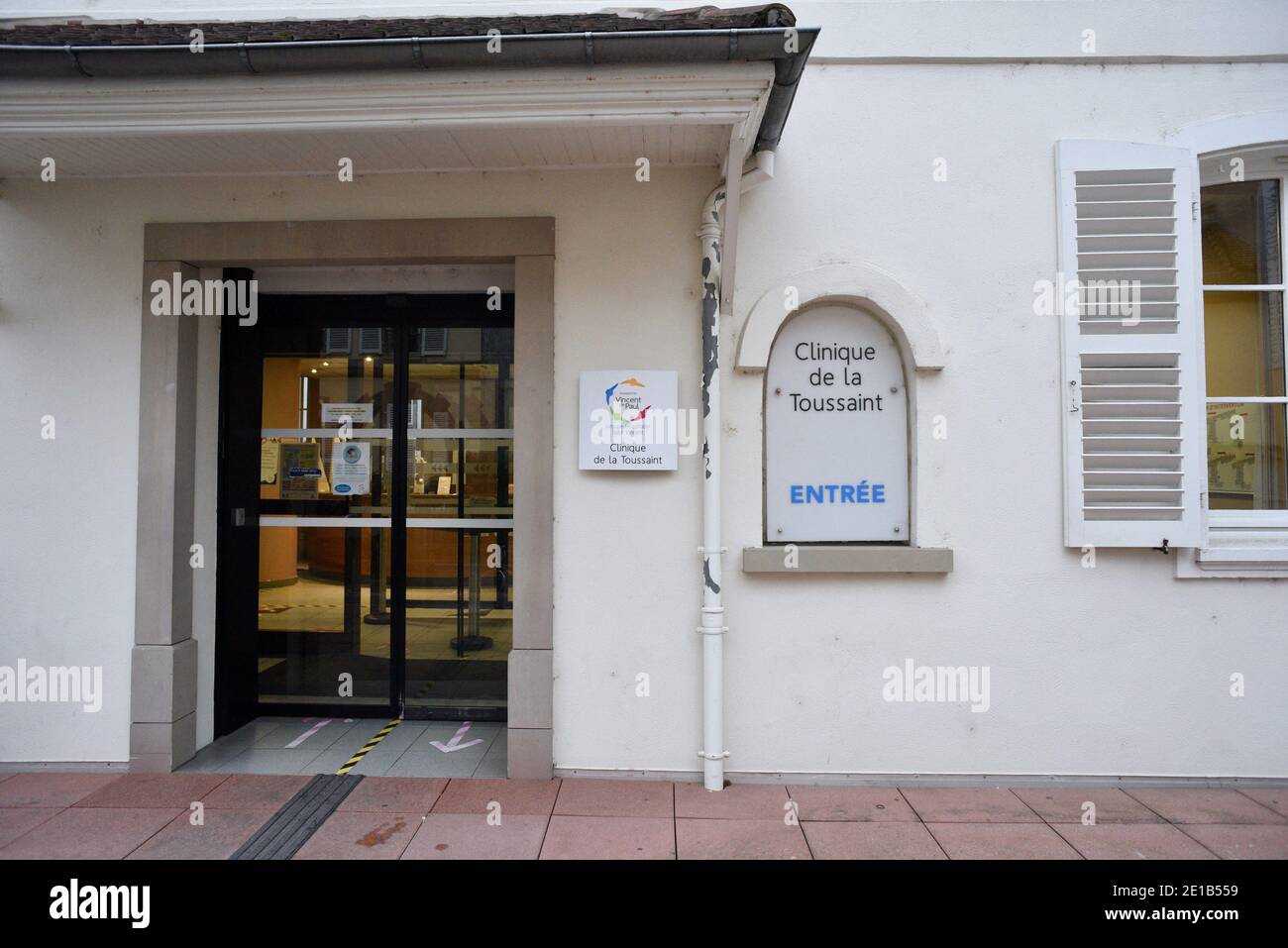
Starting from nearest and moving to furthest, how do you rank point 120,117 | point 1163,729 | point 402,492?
point 120,117
point 1163,729
point 402,492

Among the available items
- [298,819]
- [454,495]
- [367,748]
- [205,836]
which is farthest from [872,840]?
[454,495]

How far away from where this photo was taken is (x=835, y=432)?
4.43 metres

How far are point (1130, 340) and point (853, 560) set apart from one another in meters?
Answer: 2.20

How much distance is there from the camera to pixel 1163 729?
13.9ft

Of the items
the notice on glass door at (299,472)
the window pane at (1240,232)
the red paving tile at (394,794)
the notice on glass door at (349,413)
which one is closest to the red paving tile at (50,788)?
the red paving tile at (394,794)

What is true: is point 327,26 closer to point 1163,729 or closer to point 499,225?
point 499,225

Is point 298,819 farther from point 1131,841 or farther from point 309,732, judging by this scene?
point 1131,841

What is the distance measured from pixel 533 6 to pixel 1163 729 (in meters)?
5.98

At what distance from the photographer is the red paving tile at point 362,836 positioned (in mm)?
3459

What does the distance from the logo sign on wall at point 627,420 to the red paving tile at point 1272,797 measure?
3.95 m

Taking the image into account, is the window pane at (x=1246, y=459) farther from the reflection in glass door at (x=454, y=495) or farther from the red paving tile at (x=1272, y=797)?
the reflection in glass door at (x=454, y=495)

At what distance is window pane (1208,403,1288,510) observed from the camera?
4.52 m

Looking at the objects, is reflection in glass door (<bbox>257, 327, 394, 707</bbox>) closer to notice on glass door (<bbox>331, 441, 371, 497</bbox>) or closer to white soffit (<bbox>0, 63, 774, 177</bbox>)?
notice on glass door (<bbox>331, 441, 371, 497</bbox>)

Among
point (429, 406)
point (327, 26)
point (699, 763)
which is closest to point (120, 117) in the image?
point (327, 26)
